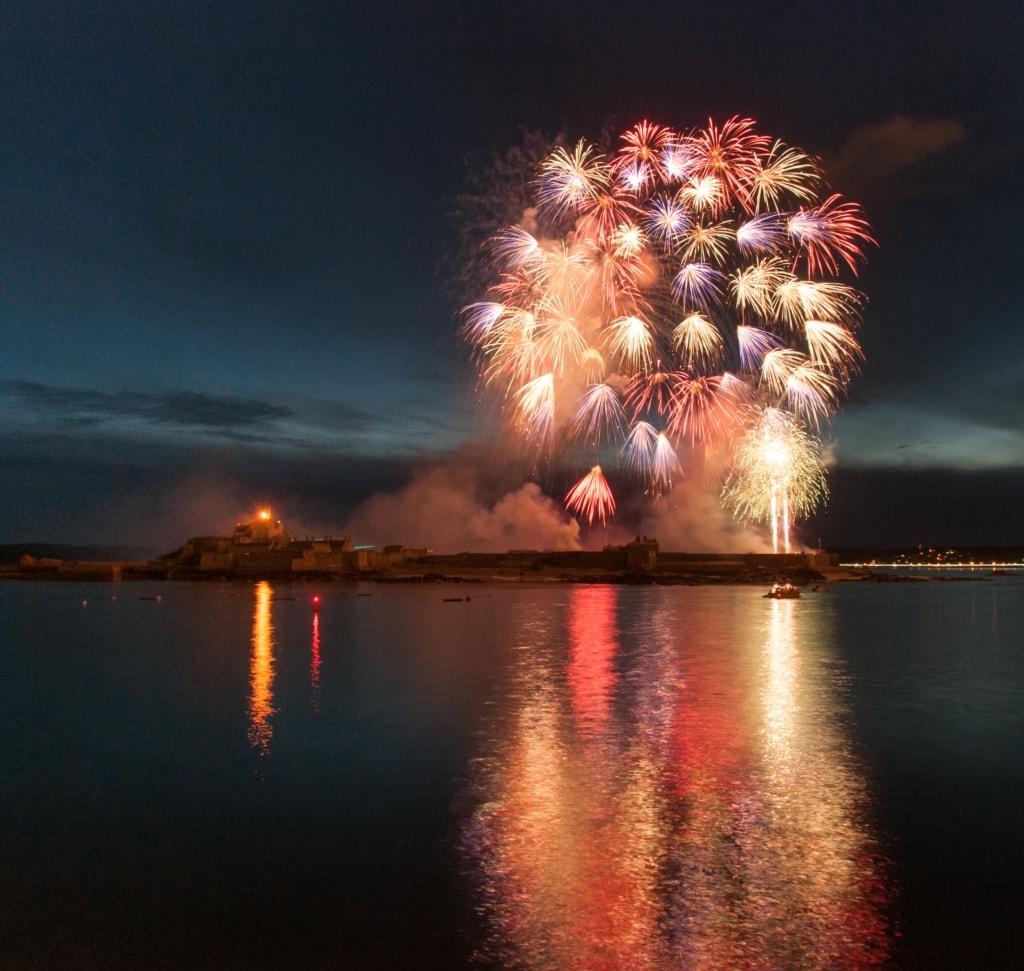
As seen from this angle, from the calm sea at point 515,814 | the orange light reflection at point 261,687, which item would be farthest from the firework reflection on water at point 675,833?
the orange light reflection at point 261,687

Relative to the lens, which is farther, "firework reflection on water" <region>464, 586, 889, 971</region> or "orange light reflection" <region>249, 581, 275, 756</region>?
"orange light reflection" <region>249, 581, 275, 756</region>

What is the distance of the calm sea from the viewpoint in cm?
452

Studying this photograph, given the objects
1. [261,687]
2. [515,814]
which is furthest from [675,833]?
[261,687]

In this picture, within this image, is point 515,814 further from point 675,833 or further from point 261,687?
point 261,687

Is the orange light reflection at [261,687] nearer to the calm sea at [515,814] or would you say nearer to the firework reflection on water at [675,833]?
the calm sea at [515,814]

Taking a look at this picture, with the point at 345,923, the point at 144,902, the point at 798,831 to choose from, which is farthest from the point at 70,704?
the point at 798,831

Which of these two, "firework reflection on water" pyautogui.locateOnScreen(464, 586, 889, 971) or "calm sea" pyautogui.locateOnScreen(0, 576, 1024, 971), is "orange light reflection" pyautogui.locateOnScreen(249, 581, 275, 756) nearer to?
"calm sea" pyautogui.locateOnScreen(0, 576, 1024, 971)

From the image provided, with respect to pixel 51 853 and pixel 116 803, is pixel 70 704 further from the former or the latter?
pixel 51 853

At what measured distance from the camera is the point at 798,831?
6129 millimetres

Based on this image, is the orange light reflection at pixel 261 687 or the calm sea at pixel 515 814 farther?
the orange light reflection at pixel 261 687

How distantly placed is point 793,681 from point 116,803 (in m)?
9.39

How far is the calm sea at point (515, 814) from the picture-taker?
4523mm

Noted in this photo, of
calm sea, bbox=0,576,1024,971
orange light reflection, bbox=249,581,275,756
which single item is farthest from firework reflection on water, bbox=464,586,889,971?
orange light reflection, bbox=249,581,275,756

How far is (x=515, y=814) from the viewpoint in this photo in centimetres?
655
